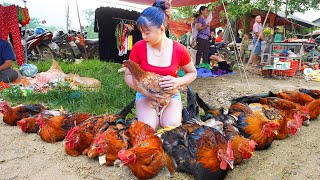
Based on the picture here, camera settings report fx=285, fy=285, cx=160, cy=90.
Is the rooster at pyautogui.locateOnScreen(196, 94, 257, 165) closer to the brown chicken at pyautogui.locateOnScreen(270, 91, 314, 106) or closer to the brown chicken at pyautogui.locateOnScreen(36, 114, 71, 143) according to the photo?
the brown chicken at pyautogui.locateOnScreen(270, 91, 314, 106)

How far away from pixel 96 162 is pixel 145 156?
71cm

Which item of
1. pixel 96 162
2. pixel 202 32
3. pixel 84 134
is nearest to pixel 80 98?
pixel 84 134

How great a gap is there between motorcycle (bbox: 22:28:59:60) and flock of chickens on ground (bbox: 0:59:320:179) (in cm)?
666

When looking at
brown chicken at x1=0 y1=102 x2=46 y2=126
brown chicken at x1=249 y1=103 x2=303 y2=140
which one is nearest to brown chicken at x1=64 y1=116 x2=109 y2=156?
brown chicken at x1=0 y1=102 x2=46 y2=126

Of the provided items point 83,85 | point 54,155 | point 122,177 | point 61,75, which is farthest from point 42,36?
point 122,177

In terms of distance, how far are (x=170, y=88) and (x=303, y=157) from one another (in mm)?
1487

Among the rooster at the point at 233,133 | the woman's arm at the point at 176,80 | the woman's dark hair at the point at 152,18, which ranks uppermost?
the woman's dark hair at the point at 152,18

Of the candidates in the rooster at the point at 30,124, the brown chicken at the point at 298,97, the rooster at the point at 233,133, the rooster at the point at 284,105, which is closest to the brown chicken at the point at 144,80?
the rooster at the point at 233,133

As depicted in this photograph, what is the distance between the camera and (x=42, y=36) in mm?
9625

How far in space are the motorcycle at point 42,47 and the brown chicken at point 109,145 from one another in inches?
320

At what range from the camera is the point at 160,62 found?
2.75 meters

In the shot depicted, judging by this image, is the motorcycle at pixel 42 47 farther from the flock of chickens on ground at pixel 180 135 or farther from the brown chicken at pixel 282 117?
the brown chicken at pixel 282 117

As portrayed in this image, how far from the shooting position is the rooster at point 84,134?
266 centimetres

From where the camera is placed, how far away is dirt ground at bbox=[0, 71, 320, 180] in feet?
8.04
